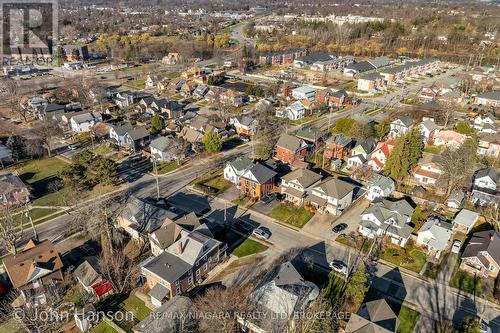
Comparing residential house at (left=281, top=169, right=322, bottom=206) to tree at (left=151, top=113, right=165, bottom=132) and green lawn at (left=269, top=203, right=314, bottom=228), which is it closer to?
green lawn at (left=269, top=203, right=314, bottom=228)

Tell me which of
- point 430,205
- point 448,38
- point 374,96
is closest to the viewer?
point 430,205

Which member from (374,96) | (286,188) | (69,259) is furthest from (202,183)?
(374,96)

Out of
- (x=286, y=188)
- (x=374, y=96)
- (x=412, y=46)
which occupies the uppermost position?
(x=412, y=46)

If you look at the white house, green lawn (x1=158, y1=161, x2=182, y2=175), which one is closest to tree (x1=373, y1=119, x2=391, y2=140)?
green lawn (x1=158, y1=161, x2=182, y2=175)

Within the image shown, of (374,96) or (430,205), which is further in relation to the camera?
(374,96)

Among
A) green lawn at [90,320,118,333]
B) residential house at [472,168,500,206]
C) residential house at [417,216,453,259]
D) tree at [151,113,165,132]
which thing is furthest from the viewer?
tree at [151,113,165,132]

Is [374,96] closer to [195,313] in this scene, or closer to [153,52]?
[195,313]
